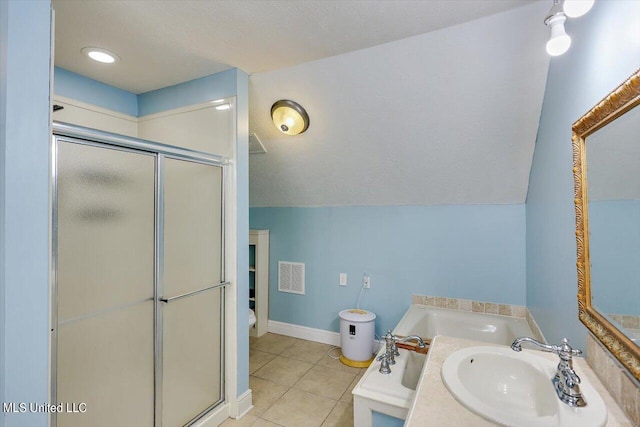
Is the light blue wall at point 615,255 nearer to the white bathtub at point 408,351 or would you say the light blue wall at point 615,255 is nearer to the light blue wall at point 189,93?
the white bathtub at point 408,351

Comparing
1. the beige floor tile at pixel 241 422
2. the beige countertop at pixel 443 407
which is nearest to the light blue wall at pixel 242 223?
the beige floor tile at pixel 241 422

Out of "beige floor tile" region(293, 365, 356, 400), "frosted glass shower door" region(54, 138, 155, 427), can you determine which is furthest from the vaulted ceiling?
"beige floor tile" region(293, 365, 356, 400)

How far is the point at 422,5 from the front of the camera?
1523mm

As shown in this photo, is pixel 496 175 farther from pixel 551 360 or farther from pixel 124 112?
pixel 124 112

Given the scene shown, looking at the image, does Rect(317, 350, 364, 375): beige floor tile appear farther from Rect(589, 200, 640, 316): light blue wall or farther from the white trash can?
Rect(589, 200, 640, 316): light blue wall

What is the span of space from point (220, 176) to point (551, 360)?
1959mm

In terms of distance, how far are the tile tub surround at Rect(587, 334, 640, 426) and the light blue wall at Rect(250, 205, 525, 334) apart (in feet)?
4.92

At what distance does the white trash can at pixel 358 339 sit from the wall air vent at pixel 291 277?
725mm

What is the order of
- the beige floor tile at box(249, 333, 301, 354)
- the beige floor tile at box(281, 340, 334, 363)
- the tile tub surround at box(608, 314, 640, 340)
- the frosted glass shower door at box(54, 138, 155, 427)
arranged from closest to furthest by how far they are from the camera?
the tile tub surround at box(608, 314, 640, 340)
the frosted glass shower door at box(54, 138, 155, 427)
the beige floor tile at box(281, 340, 334, 363)
the beige floor tile at box(249, 333, 301, 354)

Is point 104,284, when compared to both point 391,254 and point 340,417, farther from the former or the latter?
point 391,254

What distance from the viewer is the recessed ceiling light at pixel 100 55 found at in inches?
76.6

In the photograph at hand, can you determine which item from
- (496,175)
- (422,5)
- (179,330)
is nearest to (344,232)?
(496,175)

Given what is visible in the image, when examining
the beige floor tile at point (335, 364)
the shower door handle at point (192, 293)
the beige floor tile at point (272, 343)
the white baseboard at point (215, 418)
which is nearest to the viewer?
the shower door handle at point (192, 293)

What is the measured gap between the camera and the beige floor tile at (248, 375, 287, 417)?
7.12 feet
